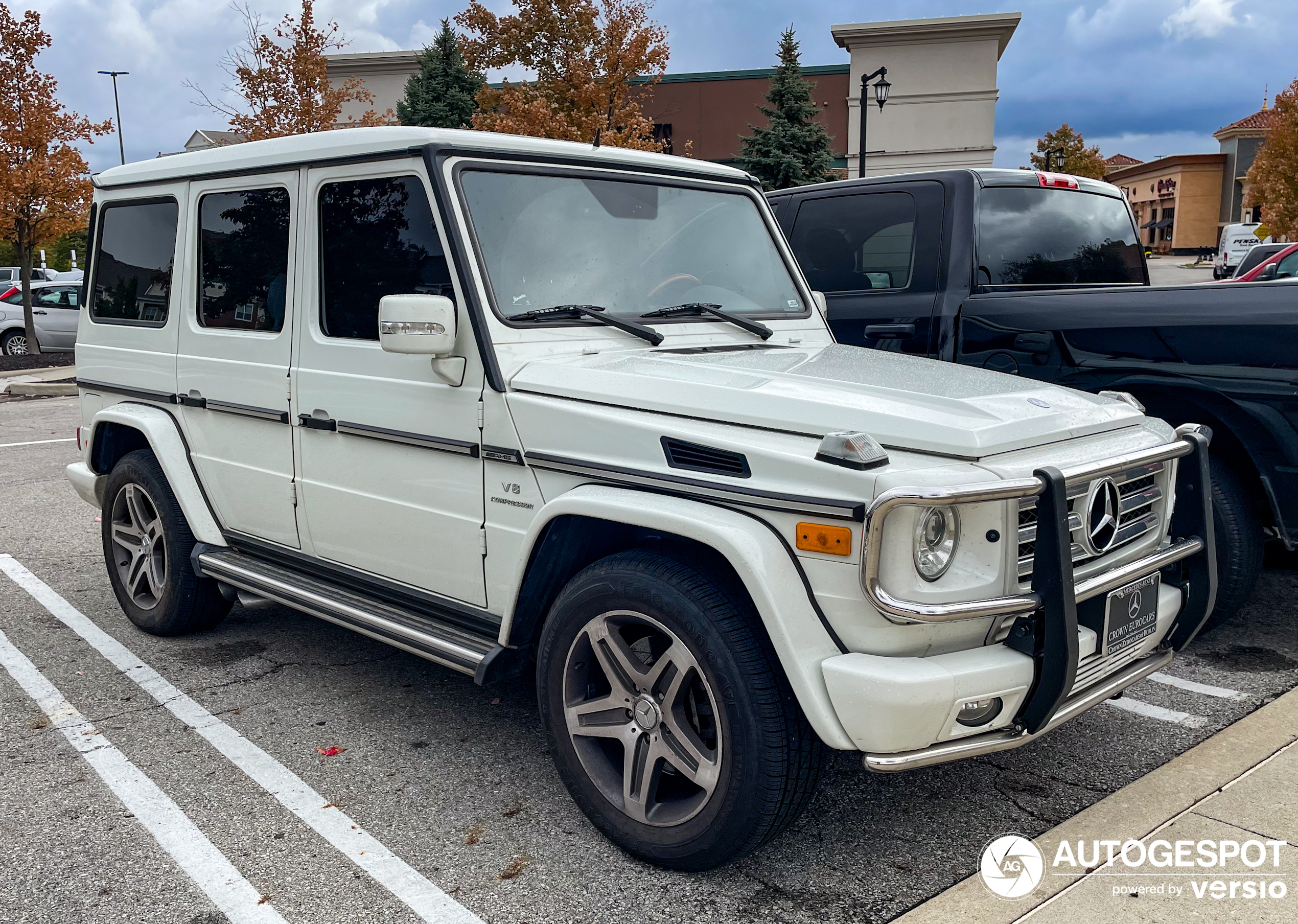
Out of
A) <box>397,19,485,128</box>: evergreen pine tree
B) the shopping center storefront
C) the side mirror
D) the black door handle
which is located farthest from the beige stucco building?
the shopping center storefront

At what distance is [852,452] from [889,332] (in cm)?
335

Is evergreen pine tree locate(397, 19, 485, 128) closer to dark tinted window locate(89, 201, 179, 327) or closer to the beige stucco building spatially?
the beige stucco building

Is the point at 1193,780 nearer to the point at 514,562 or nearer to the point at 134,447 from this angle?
the point at 514,562

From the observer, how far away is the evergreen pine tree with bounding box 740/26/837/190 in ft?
93.1

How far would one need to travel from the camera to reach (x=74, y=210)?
20.2 m

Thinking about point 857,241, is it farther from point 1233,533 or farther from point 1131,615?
point 1131,615

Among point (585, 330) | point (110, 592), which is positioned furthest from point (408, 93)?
point (585, 330)

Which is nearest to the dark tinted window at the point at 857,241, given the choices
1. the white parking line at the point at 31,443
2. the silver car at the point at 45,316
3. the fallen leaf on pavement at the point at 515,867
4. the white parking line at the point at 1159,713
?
the white parking line at the point at 1159,713

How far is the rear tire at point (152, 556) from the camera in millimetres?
4793

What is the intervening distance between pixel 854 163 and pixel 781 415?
1466 inches

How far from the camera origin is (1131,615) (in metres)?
2.98

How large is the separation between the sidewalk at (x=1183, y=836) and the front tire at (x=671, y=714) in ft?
1.69

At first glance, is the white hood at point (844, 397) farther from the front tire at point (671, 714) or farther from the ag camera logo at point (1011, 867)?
the ag camera logo at point (1011, 867)

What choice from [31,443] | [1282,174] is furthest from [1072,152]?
[31,443]
